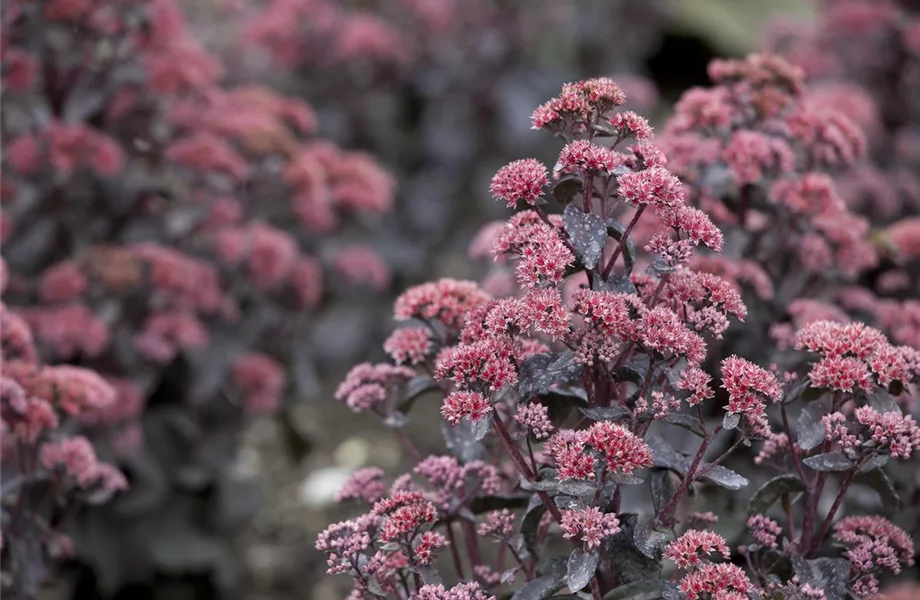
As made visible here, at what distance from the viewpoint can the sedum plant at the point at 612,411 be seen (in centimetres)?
147

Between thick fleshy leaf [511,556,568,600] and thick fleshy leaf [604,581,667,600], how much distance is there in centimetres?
8

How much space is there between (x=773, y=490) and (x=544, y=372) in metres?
0.49

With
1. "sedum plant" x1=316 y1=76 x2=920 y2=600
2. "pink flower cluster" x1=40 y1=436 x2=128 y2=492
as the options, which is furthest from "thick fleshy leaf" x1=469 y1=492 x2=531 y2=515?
"pink flower cluster" x1=40 y1=436 x2=128 y2=492

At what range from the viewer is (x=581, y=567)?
1439 mm

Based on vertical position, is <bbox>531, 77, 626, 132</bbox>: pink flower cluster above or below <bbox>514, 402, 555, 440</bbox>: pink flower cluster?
above

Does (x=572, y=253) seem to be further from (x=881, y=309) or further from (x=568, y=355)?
(x=881, y=309)

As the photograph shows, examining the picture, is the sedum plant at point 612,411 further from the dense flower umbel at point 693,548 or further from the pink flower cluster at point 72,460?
the pink flower cluster at point 72,460

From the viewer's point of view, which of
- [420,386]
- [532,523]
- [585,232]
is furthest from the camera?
[420,386]

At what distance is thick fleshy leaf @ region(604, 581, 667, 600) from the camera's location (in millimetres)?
1501

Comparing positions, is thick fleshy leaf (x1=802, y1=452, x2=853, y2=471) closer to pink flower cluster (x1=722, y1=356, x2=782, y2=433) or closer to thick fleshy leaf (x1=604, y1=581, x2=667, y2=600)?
pink flower cluster (x1=722, y1=356, x2=782, y2=433)

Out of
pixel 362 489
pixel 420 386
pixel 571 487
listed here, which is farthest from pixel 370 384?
pixel 571 487

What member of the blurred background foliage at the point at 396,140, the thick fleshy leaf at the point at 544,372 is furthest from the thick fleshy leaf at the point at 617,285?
the blurred background foliage at the point at 396,140

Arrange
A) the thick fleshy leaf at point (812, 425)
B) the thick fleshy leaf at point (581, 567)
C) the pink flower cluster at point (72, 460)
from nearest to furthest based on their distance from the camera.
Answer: the thick fleshy leaf at point (581, 567)
the thick fleshy leaf at point (812, 425)
the pink flower cluster at point (72, 460)

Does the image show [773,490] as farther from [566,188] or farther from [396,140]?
[396,140]
